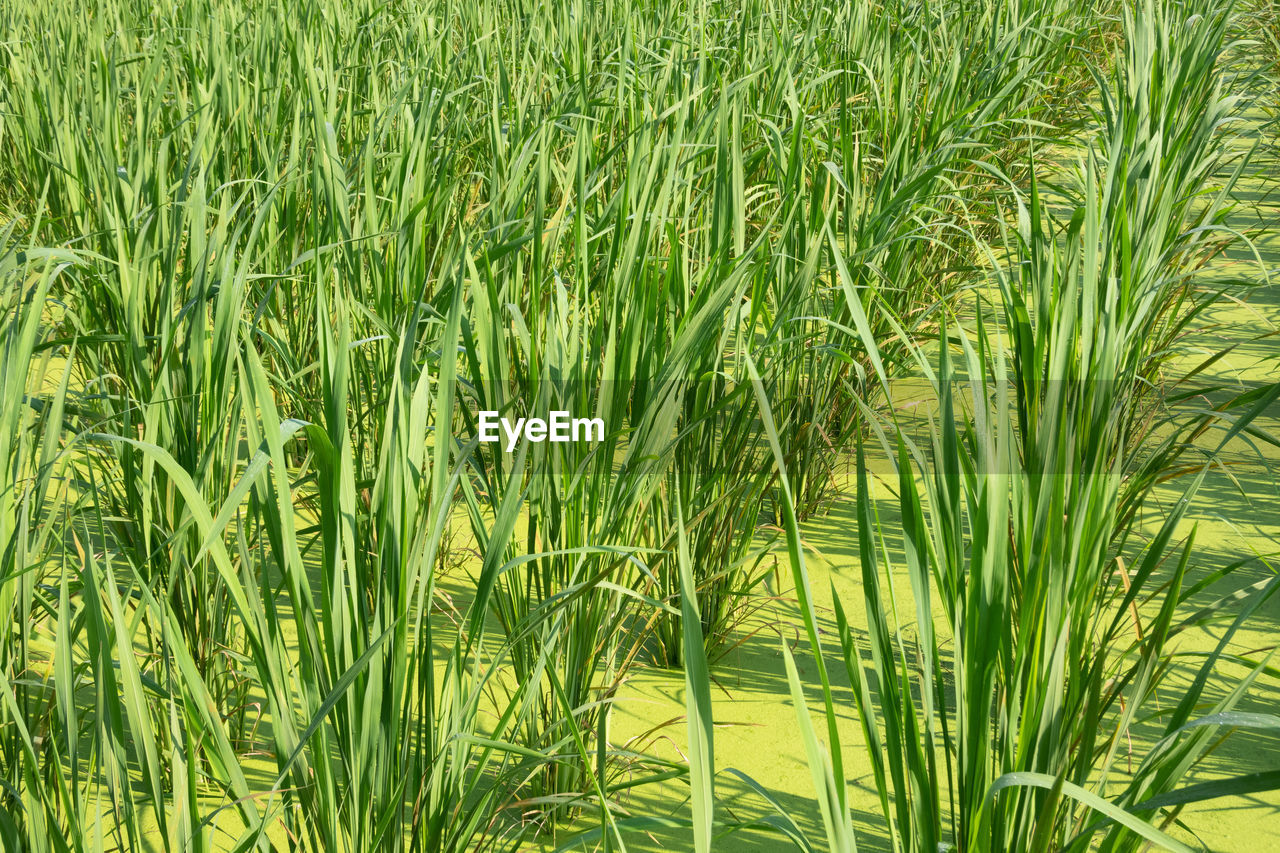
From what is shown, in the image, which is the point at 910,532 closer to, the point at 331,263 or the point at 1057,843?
the point at 1057,843

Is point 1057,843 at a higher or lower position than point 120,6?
lower

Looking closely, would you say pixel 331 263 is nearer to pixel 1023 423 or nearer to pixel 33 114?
pixel 1023 423

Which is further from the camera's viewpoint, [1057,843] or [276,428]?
[1057,843]

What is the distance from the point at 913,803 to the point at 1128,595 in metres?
0.30

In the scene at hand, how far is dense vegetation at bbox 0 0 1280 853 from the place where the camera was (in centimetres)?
78

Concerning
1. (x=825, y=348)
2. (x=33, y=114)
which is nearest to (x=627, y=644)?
(x=825, y=348)

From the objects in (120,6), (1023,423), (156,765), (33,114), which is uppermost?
(120,6)

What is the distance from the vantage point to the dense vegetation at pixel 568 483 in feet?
2.57

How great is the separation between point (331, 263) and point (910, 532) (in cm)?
99

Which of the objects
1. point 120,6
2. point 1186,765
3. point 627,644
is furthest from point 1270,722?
point 120,6

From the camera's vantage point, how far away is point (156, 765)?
0.72 metres

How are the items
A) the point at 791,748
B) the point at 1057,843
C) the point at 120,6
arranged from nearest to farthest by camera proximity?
the point at 1057,843 < the point at 791,748 < the point at 120,6

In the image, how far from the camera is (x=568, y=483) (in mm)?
1164

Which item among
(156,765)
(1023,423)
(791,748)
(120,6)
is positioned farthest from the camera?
(120,6)
